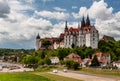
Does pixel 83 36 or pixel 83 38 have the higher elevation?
pixel 83 36

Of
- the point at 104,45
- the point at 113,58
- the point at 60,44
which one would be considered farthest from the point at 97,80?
the point at 60,44

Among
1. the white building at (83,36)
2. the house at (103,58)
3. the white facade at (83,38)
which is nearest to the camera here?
the house at (103,58)

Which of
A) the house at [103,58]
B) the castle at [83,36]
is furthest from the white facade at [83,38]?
the house at [103,58]

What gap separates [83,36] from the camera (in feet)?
566

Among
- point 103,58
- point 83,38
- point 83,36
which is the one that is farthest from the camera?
point 83,36

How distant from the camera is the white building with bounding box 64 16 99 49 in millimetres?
165337

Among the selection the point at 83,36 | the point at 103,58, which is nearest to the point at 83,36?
the point at 83,36

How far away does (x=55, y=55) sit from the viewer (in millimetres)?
168500

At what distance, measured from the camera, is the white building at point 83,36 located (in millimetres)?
165337

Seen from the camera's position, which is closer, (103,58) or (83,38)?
(103,58)

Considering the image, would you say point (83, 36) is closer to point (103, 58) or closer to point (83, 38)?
point (83, 38)

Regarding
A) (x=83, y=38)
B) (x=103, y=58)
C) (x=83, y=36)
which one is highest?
(x=83, y=36)

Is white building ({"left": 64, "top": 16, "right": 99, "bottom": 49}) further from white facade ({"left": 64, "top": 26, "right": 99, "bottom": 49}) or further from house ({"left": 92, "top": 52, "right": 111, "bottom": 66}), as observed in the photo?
house ({"left": 92, "top": 52, "right": 111, "bottom": 66})

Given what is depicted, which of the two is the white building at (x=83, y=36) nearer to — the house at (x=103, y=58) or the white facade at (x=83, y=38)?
the white facade at (x=83, y=38)
